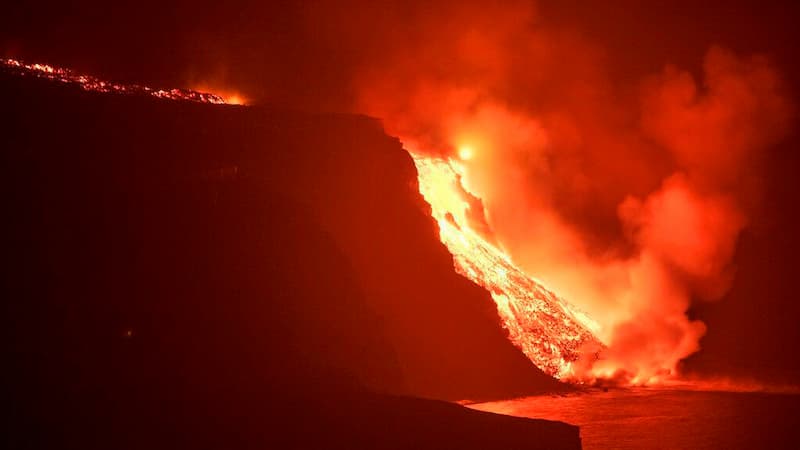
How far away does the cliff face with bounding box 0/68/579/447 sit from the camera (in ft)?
73.1

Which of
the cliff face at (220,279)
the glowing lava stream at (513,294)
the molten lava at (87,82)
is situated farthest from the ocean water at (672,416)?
the molten lava at (87,82)

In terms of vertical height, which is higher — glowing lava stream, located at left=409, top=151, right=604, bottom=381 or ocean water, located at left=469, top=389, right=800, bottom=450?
glowing lava stream, located at left=409, top=151, right=604, bottom=381

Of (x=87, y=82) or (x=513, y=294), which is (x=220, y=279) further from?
(x=513, y=294)

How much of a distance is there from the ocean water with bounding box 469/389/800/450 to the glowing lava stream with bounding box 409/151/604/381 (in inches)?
216

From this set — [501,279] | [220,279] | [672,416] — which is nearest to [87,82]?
[220,279]

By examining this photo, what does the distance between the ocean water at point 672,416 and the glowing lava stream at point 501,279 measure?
223 inches

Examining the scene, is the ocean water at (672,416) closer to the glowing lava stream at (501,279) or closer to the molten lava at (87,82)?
the glowing lava stream at (501,279)

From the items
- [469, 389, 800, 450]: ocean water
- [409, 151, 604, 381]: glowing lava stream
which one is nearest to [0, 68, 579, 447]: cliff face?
[409, 151, 604, 381]: glowing lava stream

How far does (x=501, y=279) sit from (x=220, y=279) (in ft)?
112

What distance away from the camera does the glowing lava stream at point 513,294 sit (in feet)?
183

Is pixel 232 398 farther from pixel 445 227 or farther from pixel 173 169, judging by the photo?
pixel 445 227

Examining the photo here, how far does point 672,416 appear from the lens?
128 ft

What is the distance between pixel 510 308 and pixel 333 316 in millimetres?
23352

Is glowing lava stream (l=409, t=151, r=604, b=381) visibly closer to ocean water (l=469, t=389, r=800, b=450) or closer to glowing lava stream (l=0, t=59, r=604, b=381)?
glowing lava stream (l=0, t=59, r=604, b=381)
